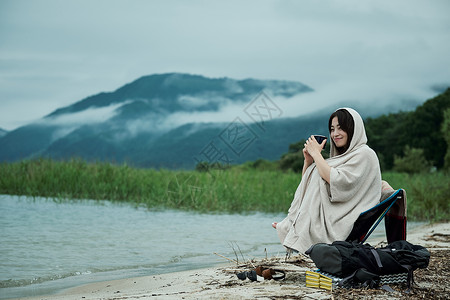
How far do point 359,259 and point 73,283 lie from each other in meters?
2.45

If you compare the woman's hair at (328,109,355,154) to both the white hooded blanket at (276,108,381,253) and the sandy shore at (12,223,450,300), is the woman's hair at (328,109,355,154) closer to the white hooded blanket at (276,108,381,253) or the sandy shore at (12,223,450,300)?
the white hooded blanket at (276,108,381,253)

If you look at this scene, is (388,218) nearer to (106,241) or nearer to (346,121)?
(346,121)

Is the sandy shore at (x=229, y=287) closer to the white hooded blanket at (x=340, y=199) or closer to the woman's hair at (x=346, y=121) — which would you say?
the white hooded blanket at (x=340, y=199)

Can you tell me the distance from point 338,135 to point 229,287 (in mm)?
1272

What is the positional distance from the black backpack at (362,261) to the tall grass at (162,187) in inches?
261

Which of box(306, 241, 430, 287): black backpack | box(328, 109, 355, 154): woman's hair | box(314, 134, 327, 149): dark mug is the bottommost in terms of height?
box(306, 241, 430, 287): black backpack

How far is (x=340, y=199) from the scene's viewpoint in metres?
3.44

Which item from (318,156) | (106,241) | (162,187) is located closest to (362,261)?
(318,156)

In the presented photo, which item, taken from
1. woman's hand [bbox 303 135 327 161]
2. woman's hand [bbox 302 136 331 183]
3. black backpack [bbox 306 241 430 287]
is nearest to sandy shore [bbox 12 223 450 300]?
black backpack [bbox 306 241 430 287]

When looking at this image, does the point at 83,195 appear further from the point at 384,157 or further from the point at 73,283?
the point at 384,157

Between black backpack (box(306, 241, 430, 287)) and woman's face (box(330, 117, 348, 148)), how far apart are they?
0.71 m

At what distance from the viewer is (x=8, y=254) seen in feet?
18.5

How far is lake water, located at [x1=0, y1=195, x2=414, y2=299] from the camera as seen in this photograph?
15.6 feet

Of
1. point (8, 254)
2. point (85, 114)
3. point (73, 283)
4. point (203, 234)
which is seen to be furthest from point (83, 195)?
point (85, 114)
